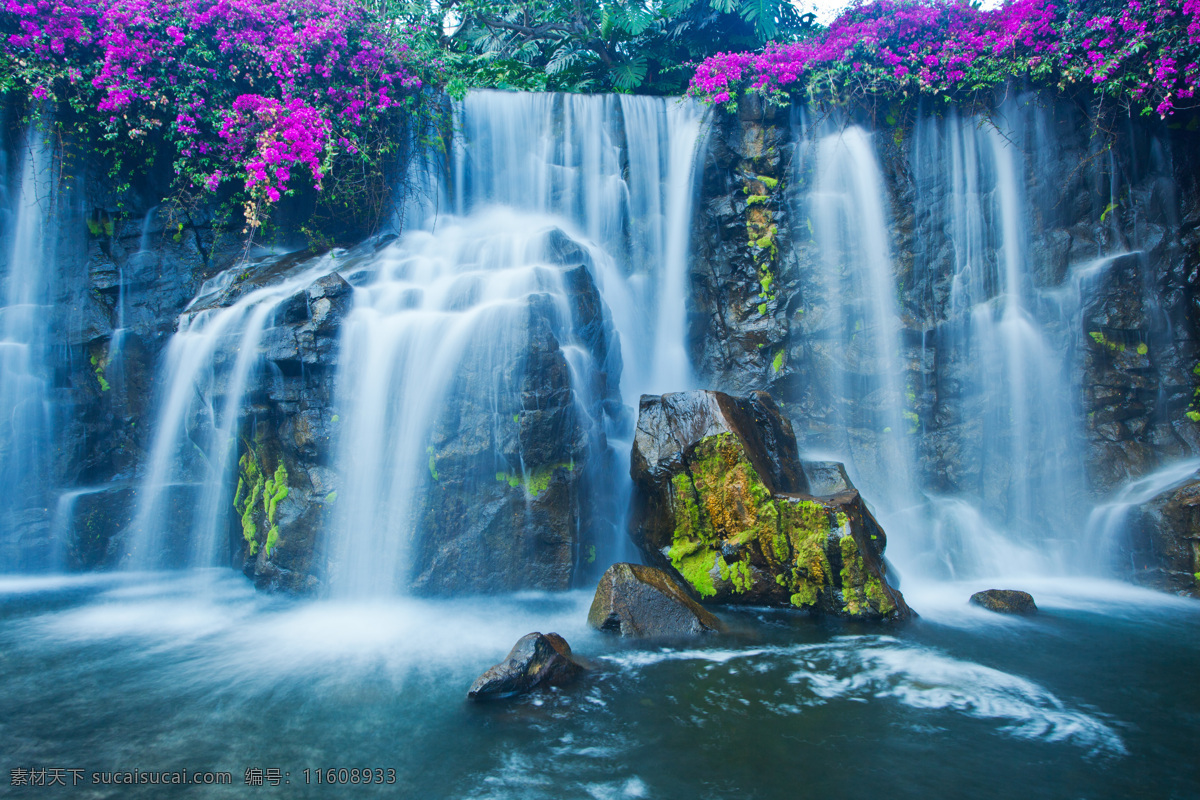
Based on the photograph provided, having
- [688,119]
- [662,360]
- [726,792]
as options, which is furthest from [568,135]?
[726,792]

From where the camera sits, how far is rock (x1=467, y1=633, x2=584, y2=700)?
409 cm

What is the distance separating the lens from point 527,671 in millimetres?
4145

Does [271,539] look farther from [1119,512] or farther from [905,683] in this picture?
[1119,512]

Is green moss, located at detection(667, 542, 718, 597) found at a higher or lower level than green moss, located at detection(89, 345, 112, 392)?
lower

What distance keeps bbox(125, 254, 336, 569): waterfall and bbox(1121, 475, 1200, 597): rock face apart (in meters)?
10.6

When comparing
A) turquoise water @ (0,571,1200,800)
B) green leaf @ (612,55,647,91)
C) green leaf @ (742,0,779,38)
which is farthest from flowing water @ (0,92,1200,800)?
green leaf @ (742,0,779,38)

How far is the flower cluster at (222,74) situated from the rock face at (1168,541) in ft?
38.5

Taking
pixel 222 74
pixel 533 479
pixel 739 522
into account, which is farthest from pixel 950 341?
pixel 222 74

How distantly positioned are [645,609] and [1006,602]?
3680 millimetres

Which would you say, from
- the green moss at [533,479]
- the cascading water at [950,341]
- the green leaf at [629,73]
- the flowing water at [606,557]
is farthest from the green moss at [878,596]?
the green leaf at [629,73]

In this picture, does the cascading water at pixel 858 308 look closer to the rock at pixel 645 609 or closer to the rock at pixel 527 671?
the rock at pixel 645 609

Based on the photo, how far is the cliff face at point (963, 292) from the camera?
8.62 metres

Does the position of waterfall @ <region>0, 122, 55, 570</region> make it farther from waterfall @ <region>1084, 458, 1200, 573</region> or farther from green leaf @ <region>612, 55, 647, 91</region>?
waterfall @ <region>1084, 458, 1200, 573</region>

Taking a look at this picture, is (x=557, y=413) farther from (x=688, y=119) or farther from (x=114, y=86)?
(x=114, y=86)
